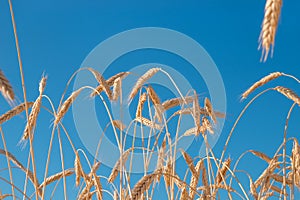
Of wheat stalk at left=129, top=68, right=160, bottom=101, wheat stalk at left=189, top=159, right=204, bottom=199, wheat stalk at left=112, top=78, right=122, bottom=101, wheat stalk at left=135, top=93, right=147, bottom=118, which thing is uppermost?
wheat stalk at left=135, top=93, right=147, bottom=118

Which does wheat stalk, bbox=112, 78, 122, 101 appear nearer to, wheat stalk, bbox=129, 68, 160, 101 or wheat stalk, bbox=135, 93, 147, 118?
wheat stalk, bbox=129, 68, 160, 101

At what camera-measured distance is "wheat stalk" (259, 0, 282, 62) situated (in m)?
1.51

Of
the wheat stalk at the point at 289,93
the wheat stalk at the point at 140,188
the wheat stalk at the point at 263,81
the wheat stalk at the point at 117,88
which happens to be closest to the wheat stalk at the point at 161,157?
the wheat stalk at the point at 117,88

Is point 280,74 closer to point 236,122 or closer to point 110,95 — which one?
point 236,122

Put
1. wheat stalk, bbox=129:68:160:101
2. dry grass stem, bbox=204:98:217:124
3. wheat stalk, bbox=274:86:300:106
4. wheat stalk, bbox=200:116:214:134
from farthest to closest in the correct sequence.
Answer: wheat stalk, bbox=200:116:214:134
dry grass stem, bbox=204:98:217:124
wheat stalk, bbox=129:68:160:101
wheat stalk, bbox=274:86:300:106

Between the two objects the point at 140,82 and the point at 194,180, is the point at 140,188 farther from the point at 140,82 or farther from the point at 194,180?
the point at 194,180

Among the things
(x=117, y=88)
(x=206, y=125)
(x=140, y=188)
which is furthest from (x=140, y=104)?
(x=140, y=188)

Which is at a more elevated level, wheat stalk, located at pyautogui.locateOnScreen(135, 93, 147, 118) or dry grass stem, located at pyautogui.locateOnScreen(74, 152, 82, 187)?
wheat stalk, located at pyautogui.locateOnScreen(135, 93, 147, 118)

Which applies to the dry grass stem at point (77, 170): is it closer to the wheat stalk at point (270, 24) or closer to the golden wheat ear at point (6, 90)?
the golden wheat ear at point (6, 90)

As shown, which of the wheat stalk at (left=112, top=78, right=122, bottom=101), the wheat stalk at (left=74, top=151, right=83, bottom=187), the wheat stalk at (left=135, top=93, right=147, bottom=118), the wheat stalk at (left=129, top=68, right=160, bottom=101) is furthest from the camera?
the wheat stalk at (left=135, top=93, right=147, bottom=118)

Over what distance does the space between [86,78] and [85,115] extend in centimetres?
49

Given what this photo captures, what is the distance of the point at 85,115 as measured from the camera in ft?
19.3

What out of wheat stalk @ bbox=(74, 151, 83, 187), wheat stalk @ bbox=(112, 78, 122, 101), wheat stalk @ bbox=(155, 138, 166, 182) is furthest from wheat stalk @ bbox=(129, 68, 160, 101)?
wheat stalk @ bbox=(74, 151, 83, 187)

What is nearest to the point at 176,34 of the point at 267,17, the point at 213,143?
the point at 213,143
